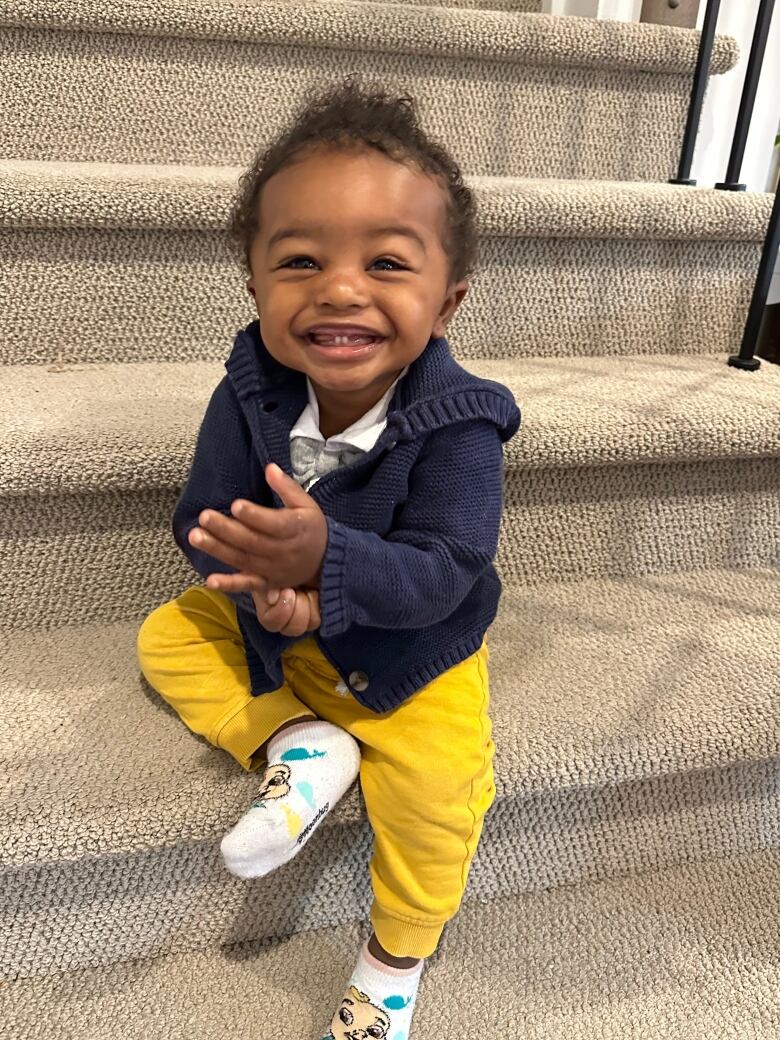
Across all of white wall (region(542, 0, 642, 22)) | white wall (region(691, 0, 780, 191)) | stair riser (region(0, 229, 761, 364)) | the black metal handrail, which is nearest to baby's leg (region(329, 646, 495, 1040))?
stair riser (region(0, 229, 761, 364))

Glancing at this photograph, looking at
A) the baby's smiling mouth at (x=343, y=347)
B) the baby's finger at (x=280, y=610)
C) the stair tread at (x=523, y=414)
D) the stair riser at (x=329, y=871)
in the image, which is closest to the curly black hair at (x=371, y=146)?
the baby's smiling mouth at (x=343, y=347)

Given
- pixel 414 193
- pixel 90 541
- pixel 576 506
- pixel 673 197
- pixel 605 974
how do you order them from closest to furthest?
pixel 414 193 → pixel 605 974 → pixel 90 541 → pixel 576 506 → pixel 673 197

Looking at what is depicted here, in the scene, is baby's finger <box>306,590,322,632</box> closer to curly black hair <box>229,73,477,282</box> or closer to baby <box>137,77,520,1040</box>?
baby <box>137,77,520,1040</box>

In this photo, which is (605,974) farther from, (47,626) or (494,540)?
(47,626)

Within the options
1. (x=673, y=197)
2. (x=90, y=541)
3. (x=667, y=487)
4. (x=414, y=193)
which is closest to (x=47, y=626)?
(x=90, y=541)

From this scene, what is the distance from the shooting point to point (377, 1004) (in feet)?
2.35

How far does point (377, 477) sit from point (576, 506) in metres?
0.40

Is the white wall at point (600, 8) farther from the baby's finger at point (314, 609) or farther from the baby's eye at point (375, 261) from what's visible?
the baby's finger at point (314, 609)

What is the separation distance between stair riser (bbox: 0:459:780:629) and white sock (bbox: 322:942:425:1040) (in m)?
0.46

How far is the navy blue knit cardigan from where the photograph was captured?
27.6 inches

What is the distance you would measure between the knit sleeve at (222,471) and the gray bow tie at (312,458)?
0.12 feet

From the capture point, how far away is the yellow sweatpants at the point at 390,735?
715 mm

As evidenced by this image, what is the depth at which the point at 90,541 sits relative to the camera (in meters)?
0.93

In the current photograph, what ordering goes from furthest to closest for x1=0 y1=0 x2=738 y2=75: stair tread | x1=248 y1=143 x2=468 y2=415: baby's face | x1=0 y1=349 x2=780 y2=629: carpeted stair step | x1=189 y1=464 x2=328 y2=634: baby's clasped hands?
x1=0 y1=0 x2=738 y2=75: stair tread → x1=0 y1=349 x2=780 y2=629: carpeted stair step → x1=248 y1=143 x2=468 y2=415: baby's face → x1=189 y1=464 x2=328 y2=634: baby's clasped hands
